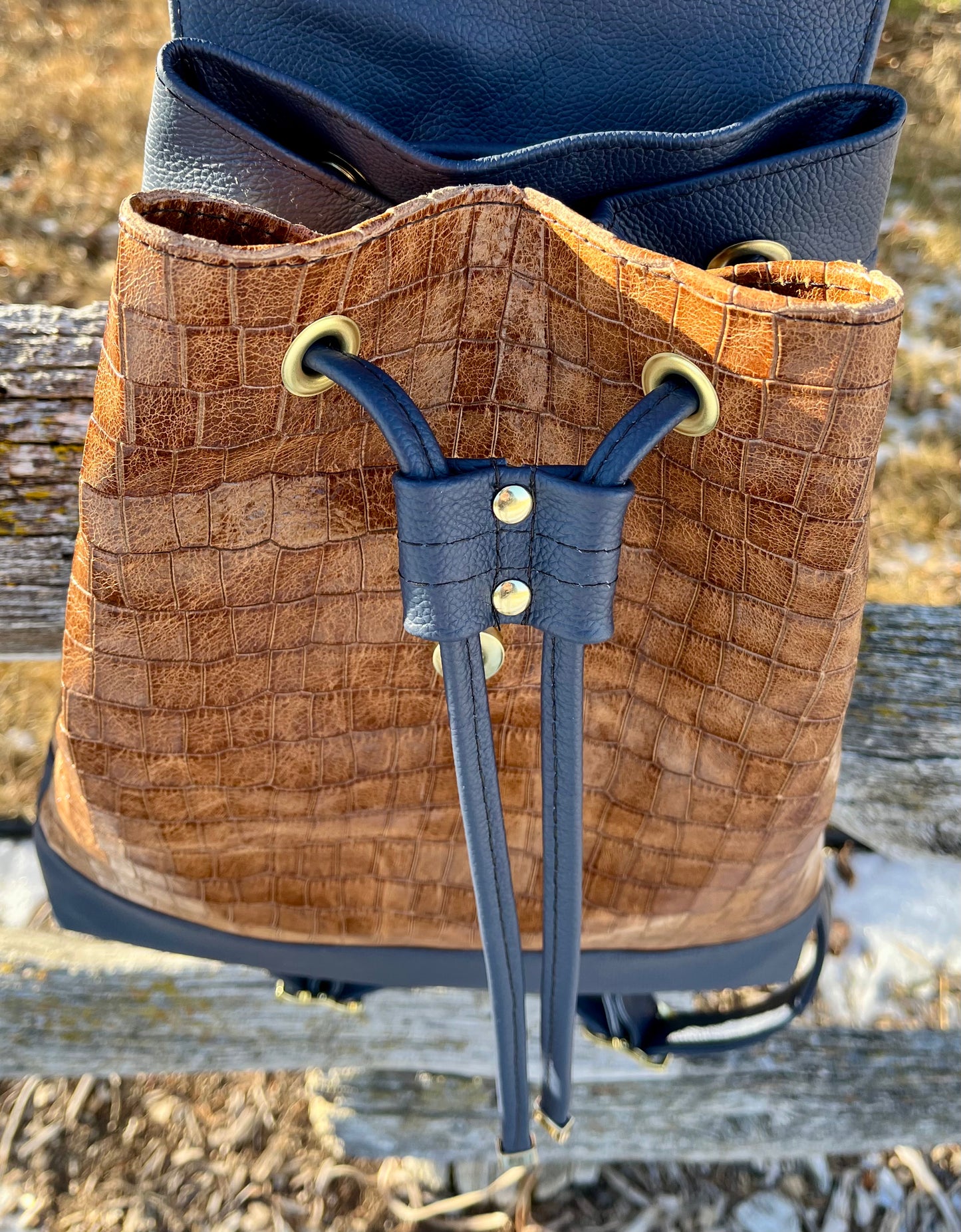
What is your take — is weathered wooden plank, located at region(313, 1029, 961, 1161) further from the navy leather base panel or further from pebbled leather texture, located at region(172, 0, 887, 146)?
pebbled leather texture, located at region(172, 0, 887, 146)

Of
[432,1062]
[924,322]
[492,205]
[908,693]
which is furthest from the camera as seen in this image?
[924,322]

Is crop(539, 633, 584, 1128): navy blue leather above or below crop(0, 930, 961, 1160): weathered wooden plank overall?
above

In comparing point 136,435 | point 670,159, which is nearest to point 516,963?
point 136,435

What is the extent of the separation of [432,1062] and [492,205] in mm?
1085

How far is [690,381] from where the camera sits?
22.4 inches

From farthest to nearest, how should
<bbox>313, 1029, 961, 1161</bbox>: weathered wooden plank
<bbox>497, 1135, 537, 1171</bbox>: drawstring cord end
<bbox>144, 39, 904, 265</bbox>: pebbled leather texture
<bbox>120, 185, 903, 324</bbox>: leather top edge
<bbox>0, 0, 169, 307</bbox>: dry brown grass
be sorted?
1. <bbox>0, 0, 169, 307</bbox>: dry brown grass
2. <bbox>313, 1029, 961, 1161</bbox>: weathered wooden plank
3. <bbox>497, 1135, 537, 1171</bbox>: drawstring cord end
4. <bbox>144, 39, 904, 265</bbox>: pebbled leather texture
5. <bbox>120, 185, 903, 324</bbox>: leather top edge

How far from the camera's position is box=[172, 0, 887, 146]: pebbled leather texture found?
71cm

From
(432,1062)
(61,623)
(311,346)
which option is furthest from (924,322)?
(311,346)

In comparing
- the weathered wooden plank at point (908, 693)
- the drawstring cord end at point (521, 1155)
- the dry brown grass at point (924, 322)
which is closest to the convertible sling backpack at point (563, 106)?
the weathered wooden plank at point (908, 693)

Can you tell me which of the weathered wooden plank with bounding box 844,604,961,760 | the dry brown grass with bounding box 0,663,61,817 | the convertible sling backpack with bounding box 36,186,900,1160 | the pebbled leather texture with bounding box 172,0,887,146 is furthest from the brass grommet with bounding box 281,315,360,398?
the dry brown grass with bounding box 0,663,61,817

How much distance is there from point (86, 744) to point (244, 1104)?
1.22 meters

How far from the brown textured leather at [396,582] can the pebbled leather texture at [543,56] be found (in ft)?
0.76

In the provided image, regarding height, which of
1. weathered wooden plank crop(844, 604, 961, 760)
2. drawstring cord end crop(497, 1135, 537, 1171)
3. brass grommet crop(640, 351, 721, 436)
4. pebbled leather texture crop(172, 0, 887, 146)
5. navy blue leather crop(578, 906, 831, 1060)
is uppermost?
pebbled leather texture crop(172, 0, 887, 146)

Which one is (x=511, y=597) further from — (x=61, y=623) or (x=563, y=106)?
(x=61, y=623)
